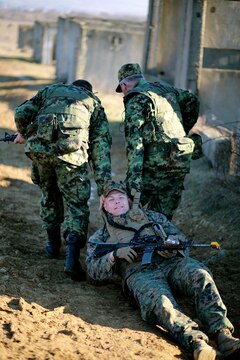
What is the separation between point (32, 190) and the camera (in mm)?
10102

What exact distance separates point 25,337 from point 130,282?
1.09m

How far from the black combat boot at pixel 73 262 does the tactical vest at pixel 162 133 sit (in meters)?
1.02

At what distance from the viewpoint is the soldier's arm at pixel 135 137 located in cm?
646

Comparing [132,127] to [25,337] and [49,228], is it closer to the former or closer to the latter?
[49,228]

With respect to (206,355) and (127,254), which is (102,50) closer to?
(127,254)

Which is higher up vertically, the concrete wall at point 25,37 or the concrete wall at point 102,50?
the concrete wall at point 102,50

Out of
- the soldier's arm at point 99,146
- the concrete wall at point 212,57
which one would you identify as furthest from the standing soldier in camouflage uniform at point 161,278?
the concrete wall at point 212,57

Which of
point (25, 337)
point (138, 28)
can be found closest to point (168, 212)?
point (25, 337)

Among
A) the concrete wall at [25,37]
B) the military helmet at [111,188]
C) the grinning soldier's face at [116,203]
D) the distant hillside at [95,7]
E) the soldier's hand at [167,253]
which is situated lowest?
the distant hillside at [95,7]

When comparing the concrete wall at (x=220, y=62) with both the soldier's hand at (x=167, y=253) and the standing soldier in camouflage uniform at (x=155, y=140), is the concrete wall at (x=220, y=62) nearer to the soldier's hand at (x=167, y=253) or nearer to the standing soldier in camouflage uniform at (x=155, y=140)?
the standing soldier in camouflage uniform at (x=155, y=140)

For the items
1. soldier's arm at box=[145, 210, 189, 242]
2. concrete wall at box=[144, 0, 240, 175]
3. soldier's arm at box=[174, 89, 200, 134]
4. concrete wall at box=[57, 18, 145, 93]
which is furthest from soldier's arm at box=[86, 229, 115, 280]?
concrete wall at box=[57, 18, 145, 93]

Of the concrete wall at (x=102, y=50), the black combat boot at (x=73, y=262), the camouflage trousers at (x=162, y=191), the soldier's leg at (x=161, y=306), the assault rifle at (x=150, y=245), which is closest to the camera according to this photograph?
the soldier's leg at (x=161, y=306)

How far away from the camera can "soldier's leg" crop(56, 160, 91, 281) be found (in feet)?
21.0

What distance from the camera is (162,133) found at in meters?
6.74
